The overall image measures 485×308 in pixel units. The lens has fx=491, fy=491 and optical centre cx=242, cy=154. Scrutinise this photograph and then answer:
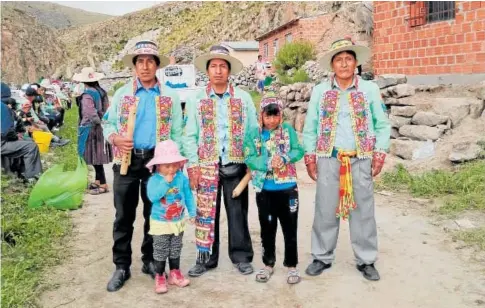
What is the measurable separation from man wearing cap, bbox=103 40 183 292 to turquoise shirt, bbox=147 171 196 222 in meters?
0.24

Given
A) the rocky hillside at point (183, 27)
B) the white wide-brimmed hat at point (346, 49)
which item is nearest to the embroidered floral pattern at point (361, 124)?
the white wide-brimmed hat at point (346, 49)

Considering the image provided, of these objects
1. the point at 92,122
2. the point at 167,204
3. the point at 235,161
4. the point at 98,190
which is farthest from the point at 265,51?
the point at 167,204

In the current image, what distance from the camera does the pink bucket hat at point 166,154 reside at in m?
3.60

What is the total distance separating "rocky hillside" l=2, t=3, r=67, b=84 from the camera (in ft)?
125

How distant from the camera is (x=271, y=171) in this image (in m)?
3.77

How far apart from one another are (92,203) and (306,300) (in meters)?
3.98

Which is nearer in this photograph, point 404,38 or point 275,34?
point 404,38

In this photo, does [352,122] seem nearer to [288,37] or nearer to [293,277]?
[293,277]

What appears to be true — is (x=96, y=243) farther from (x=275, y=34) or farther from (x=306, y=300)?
(x=275, y=34)

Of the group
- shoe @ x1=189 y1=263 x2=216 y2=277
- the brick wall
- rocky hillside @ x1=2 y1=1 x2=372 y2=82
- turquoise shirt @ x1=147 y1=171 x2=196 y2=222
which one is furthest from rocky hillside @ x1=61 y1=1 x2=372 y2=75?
turquoise shirt @ x1=147 y1=171 x2=196 y2=222

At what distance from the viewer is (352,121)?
12.8ft

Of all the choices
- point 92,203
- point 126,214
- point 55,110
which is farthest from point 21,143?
point 55,110

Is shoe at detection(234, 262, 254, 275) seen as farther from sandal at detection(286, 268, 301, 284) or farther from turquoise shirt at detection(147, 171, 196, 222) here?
turquoise shirt at detection(147, 171, 196, 222)

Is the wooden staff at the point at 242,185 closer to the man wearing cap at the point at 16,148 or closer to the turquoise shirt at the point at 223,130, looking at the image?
the turquoise shirt at the point at 223,130
